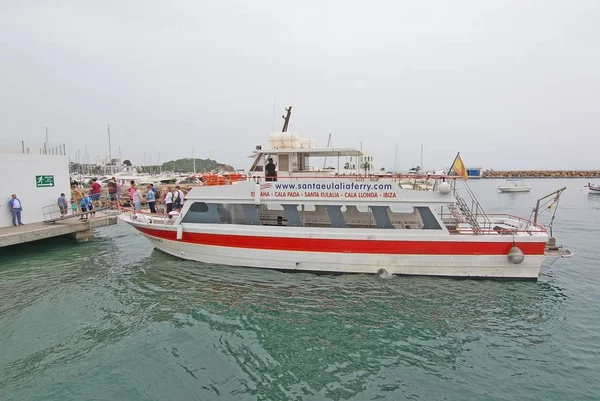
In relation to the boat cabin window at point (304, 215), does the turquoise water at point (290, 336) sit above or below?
below

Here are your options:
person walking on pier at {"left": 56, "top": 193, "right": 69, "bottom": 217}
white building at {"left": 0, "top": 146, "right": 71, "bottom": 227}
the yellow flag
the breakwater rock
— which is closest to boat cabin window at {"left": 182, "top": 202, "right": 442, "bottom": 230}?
the yellow flag

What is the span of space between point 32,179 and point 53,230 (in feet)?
9.33

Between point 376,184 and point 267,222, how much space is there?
4064 mm

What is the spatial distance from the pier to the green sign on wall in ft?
5.77

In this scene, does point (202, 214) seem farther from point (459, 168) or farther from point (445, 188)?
point (459, 168)

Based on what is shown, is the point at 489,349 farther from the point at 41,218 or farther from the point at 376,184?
the point at 41,218

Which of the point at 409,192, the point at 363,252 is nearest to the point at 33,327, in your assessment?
the point at 363,252

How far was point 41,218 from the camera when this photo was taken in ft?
51.9

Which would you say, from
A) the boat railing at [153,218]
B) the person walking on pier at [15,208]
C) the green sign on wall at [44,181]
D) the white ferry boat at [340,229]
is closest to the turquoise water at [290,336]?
the white ferry boat at [340,229]

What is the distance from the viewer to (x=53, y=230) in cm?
1423

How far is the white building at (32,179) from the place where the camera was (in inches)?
559

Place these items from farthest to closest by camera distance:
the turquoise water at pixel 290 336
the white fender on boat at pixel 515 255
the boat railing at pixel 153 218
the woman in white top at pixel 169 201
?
the woman in white top at pixel 169 201 → the boat railing at pixel 153 218 → the white fender on boat at pixel 515 255 → the turquoise water at pixel 290 336

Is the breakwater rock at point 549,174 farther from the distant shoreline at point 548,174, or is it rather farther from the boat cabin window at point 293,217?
the boat cabin window at point 293,217

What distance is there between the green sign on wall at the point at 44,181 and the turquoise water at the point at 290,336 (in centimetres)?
518
